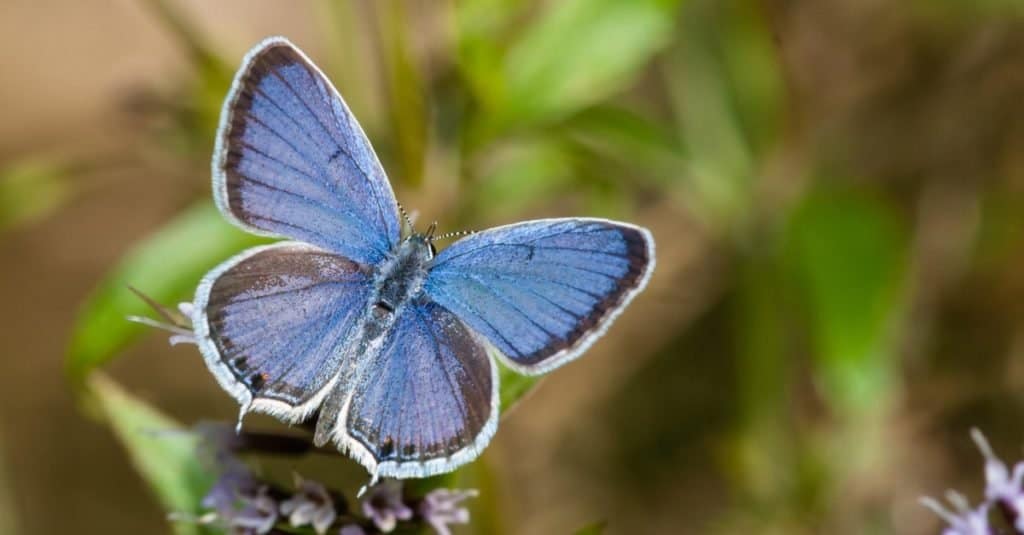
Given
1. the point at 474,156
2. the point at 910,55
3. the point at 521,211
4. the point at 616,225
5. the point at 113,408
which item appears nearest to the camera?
the point at 616,225

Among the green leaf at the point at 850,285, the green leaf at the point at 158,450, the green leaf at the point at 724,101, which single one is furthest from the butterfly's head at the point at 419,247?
the green leaf at the point at 724,101

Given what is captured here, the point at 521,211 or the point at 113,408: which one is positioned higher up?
the point at 521,211

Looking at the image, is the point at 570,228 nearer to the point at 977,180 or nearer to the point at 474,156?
the point at 474,156

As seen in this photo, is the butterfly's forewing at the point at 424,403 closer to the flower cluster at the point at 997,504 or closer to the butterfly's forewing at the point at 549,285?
the butterfly's forewing at the point at 549,285

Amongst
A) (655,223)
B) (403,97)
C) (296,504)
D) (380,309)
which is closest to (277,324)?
(380,309)

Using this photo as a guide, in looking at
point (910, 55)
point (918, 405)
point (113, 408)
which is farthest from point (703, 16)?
point (113, 408)

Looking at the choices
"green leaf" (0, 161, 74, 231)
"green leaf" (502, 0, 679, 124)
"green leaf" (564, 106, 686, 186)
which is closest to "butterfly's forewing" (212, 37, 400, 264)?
"green leaf" (502, 0, 679, 124)
